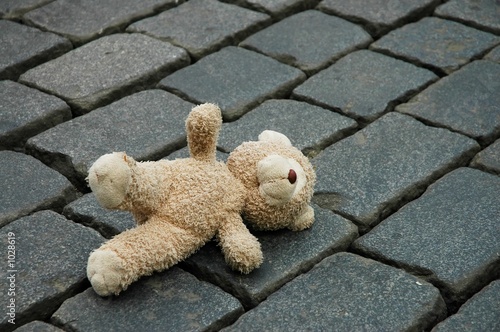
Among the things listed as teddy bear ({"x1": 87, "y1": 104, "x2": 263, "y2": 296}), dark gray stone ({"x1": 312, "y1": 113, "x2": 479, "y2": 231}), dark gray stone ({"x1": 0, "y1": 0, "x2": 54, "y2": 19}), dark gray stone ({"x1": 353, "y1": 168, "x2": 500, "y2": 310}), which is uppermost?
teddy bear ({"x1": 87, "y1": 104, "x2": 263, "y2": 296})

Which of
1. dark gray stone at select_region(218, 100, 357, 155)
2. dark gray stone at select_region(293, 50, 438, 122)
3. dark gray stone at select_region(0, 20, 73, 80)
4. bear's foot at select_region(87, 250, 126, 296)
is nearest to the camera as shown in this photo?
bear's foot at select_region(87, 250, 126, 296)

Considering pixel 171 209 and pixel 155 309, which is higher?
pixel 171 209

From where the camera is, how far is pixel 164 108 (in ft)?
10.1

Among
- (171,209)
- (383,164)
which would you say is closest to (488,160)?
(383,164)

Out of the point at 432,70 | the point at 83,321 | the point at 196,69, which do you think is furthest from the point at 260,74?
the point at 83,321

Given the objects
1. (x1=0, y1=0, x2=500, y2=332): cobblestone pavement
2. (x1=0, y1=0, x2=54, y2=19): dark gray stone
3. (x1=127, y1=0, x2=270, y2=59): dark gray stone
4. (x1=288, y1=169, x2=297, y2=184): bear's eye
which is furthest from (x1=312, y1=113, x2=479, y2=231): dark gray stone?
(x1=0, y1=0, x2=54, y2=19): dark gray stone

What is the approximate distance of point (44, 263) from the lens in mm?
2299

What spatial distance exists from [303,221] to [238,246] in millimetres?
277

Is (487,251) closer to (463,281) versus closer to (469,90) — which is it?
(463,281)

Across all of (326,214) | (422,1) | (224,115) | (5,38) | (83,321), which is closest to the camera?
(83,321)

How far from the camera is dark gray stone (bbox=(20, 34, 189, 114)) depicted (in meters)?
3.15

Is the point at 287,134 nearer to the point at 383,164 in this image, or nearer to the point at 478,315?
the point at 383,164

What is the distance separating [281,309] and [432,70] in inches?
61.2

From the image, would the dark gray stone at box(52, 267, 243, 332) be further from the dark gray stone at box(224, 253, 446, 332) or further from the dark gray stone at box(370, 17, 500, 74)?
the dark gray stone at box(370, 17, 500, 74)
